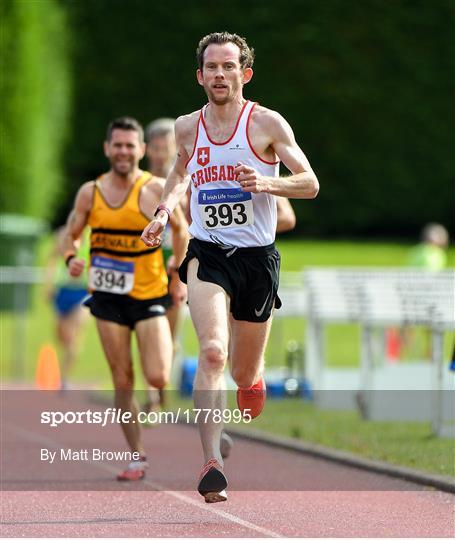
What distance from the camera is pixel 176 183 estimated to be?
30.4 feet

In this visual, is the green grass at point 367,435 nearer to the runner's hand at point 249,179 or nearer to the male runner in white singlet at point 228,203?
the male runner in white singlet at point 228,203

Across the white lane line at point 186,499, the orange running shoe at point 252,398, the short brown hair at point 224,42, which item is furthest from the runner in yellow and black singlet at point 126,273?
the short brown hair at point 224,42

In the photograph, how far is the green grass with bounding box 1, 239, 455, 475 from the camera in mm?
12117

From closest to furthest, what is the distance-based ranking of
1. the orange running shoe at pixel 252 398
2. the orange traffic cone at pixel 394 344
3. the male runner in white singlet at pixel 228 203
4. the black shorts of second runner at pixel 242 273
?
the male runner in white singlet at pixel 228 203 < the black shorts of second runner at pixel 242 273 < the orange running shoe at pixel 252 398 < the orange traffic cone at pixel 394 344

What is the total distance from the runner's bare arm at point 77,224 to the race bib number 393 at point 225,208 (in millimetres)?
1944

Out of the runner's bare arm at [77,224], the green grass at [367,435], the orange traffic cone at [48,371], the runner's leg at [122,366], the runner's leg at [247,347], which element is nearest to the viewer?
the runner's leg at [247,347]

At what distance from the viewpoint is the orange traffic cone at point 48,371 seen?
20141 millimetres

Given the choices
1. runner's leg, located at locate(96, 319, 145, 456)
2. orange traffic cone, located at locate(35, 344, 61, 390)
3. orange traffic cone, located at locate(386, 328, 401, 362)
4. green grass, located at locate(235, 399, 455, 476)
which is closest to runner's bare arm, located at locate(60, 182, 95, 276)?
runner's leg, located at locate(96, 319, 145, 456)

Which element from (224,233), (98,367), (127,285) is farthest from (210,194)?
(98,367)

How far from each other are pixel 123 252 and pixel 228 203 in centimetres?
199

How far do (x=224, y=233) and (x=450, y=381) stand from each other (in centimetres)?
617

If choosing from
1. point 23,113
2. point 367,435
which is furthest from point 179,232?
point 23,113

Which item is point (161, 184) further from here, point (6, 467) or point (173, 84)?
point (173, 84)

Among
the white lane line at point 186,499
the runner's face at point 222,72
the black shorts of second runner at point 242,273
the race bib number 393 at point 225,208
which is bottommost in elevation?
the white lane line at point 186,499
